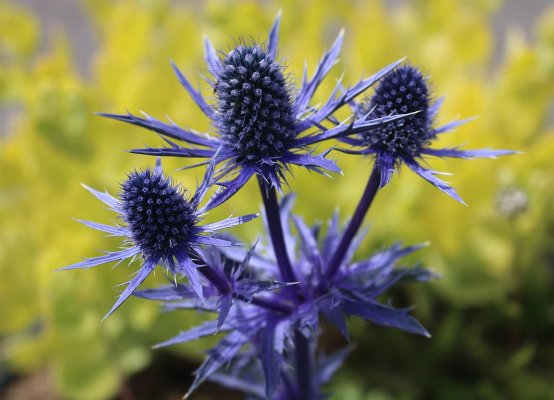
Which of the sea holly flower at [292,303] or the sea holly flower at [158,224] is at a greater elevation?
the sea holly flower at [158,224]

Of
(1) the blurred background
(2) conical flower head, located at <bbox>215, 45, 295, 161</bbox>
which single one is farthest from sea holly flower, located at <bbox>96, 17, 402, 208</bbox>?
(1) the blurred background

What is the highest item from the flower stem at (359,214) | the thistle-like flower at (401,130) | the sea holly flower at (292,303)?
the thistle-like flower at (401,130)

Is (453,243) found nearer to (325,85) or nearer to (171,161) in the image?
(325,85)

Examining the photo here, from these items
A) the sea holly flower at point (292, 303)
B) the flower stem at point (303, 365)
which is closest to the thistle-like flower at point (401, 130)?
the sea holly flower at point (292, 303)

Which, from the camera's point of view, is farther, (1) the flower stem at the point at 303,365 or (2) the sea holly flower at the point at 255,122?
(1) the flower stem at the point at 303,365

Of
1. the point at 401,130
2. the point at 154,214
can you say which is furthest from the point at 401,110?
Result: the point at 154,214

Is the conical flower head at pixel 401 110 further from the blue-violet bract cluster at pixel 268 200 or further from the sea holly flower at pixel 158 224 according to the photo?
the sea holly flower at pixel 158 224
